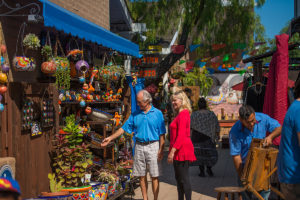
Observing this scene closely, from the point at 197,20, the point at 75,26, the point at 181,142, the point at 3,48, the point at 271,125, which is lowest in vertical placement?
the point at 181,142

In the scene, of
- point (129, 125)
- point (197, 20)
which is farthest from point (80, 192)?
point (197, 20)

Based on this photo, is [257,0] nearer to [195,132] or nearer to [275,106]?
[195,132]

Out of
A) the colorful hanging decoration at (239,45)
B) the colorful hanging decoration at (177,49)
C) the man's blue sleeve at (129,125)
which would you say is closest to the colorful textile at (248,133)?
the man's blue sleeve at (129,125)

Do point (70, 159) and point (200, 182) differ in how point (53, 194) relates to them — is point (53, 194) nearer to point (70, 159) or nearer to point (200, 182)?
point (70, 159)

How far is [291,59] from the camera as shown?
9.47 meters

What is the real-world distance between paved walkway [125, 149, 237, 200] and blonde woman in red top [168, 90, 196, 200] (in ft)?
4.46

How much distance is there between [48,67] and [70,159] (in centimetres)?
142

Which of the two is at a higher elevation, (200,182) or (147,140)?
(147,140)

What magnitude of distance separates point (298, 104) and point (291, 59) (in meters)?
6.44

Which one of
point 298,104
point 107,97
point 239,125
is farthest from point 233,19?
point 298,104

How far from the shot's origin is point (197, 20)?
614 inches

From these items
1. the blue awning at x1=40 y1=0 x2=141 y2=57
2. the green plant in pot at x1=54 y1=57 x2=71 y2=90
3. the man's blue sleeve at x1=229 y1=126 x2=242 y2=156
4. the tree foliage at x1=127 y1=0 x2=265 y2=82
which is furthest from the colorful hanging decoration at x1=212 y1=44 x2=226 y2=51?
the man's blue sleeve at x1=229 y1=126 x2=242 y2=156

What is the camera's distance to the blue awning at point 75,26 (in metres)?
5.40

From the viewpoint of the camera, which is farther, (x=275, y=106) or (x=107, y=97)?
(x=107, y=97)
